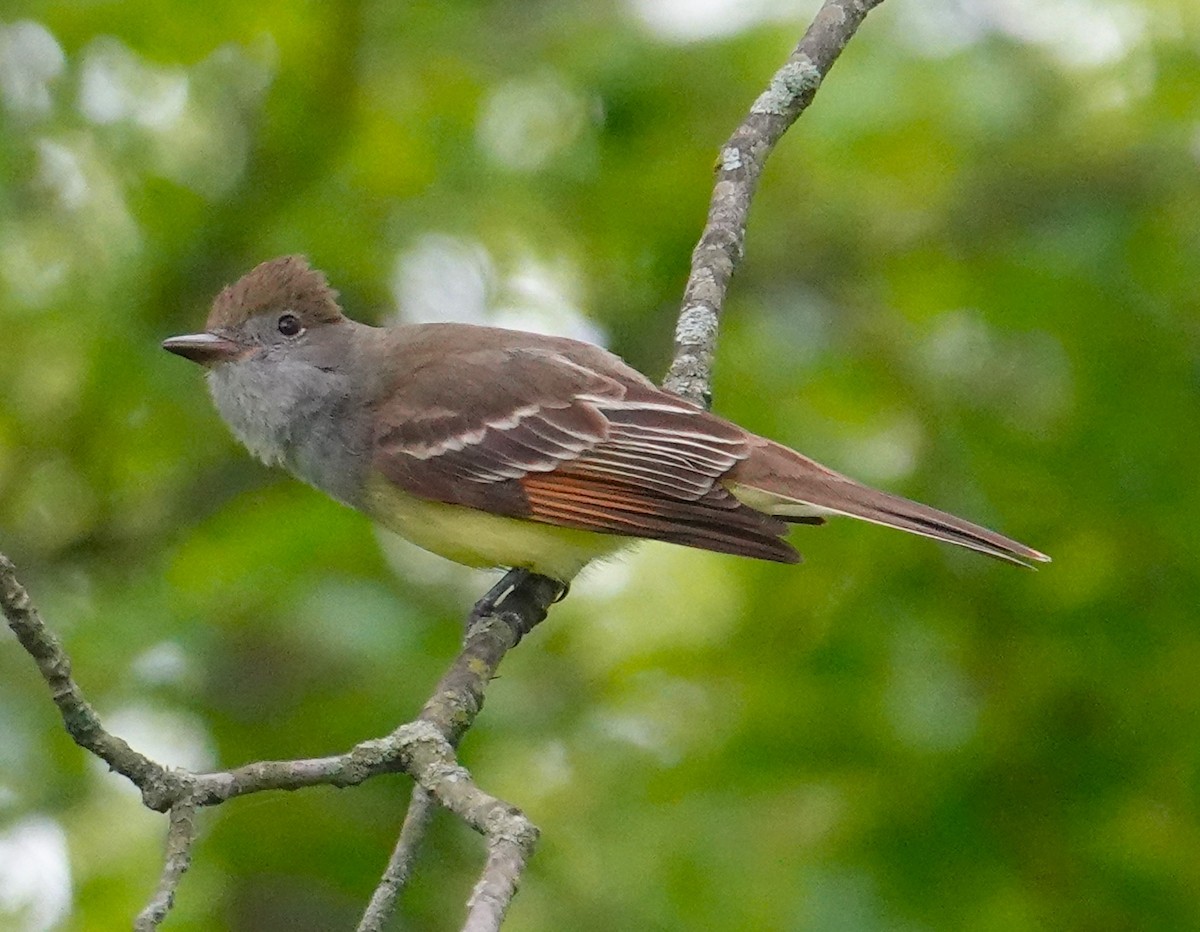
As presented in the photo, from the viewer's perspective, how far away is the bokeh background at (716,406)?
5.05 metres

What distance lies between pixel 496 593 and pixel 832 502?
1.05 metres

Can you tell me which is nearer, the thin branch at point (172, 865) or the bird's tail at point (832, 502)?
the thin branch at point (172, 865)

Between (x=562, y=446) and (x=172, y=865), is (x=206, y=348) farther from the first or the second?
(x=172, y=865)

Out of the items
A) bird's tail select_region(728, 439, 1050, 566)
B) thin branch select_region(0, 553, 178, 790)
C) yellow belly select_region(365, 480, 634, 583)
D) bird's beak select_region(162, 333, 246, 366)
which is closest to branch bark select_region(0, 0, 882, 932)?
thin branch select_region(0, 553, 178, 790)

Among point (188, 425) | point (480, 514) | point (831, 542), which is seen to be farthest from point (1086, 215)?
point (188, 425)

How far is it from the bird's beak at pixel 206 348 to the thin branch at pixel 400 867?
94.5 inches

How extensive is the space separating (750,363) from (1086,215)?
1.41 metres

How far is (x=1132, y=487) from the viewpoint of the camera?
5.38 meters

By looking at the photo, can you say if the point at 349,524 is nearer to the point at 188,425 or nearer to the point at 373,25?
the point at 188,425

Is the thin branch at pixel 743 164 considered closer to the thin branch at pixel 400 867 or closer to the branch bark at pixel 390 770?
the branch bark at pixel 390 770

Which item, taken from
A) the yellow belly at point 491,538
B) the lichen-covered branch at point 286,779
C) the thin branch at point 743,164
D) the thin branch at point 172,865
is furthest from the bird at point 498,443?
the thin branch at point 172,865

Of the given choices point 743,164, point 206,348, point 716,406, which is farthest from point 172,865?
point 716,406

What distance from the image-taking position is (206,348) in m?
5.24

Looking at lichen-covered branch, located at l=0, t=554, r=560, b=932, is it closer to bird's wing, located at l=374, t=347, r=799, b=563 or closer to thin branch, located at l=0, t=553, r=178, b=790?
thin branch, located at l=0, t=553, r=178, b=790
